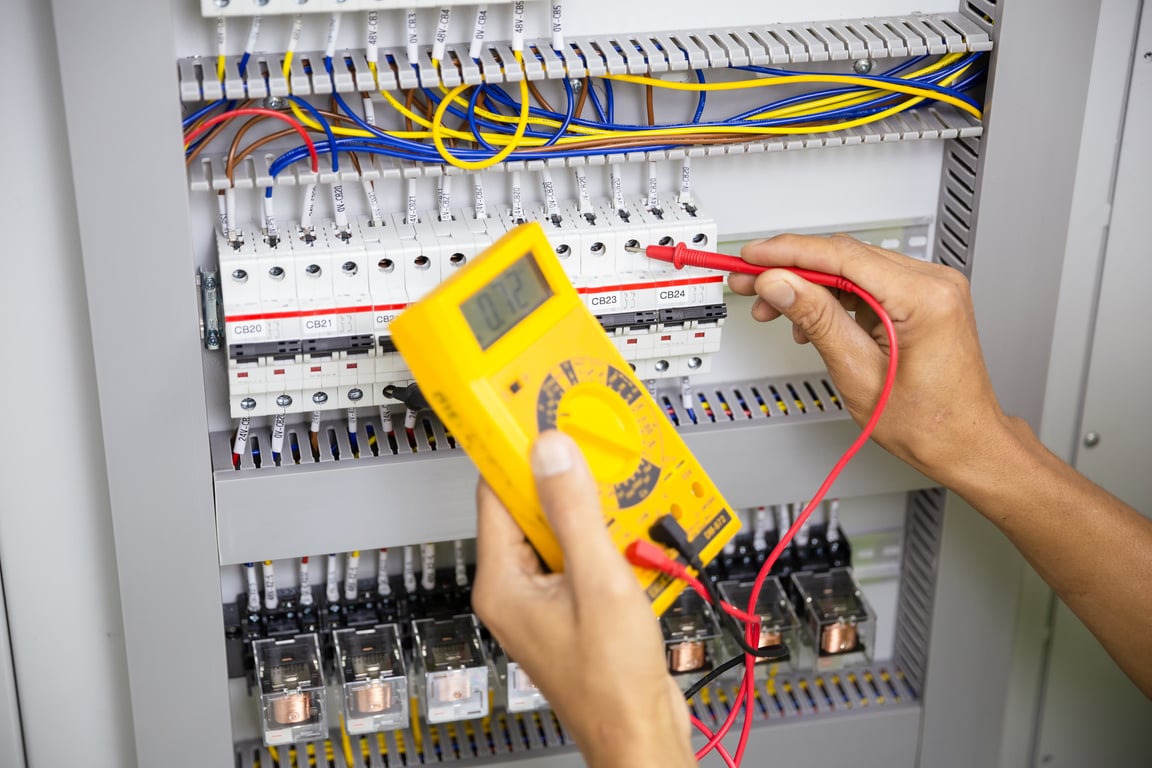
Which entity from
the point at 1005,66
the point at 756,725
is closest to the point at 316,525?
the point at 756,725

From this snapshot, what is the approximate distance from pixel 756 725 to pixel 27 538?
91 centimetres

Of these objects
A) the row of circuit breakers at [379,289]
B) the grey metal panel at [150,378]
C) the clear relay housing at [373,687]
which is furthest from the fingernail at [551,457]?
the clear relay housing at [373,687]

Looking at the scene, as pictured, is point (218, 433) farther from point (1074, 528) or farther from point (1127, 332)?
point (1127, 332)

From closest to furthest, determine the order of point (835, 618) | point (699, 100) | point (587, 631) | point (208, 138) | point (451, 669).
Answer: point (587, 631) < point (208, 138) < point (699, 100) < point (451, 669) < point (835, 618)

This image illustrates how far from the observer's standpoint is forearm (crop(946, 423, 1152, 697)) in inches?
54.2

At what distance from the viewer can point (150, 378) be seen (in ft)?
4.14

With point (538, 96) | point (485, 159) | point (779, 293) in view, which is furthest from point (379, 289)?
point (779, 293)

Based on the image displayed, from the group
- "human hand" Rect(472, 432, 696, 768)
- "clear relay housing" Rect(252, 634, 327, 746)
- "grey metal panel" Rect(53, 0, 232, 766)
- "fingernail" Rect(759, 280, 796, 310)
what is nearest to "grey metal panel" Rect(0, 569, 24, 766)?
"grey metal panel" Rect(53, 0, 232, 766)

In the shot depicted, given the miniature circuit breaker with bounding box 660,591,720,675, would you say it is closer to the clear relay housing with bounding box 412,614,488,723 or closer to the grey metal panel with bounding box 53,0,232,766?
the clear relay housing with bounding box 412,614,488,723

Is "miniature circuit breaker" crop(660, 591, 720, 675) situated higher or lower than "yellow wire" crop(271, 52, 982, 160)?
lower

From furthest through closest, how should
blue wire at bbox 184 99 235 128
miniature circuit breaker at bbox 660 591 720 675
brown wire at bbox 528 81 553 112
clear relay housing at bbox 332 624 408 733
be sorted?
miniature circuit breaker at bbox 660 591 720 675 < clear relay housing at bbox 332 624 408 733 < brown wire at bbox 528 81 553 112 < blue wire at bbox 184 99 235 128

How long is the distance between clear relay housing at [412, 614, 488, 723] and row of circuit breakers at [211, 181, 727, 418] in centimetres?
A: 33

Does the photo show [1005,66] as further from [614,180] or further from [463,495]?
[463,495]

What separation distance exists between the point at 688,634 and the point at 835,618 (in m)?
0.19
